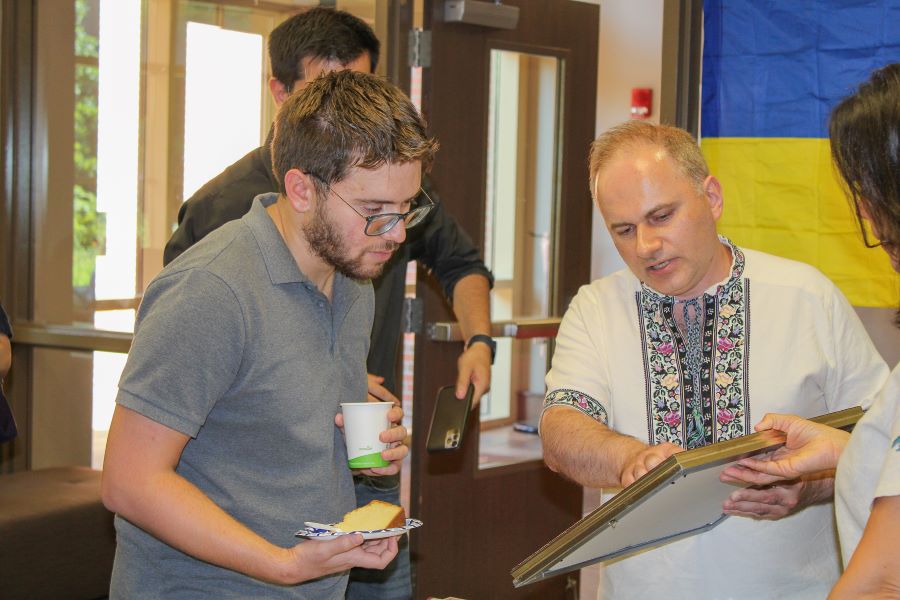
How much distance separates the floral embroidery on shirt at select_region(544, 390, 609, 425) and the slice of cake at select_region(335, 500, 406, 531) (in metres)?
0.52

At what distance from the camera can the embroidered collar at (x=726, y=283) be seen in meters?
2.00

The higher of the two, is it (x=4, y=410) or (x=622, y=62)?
(x=622, y=62)

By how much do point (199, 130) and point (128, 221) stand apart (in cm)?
45

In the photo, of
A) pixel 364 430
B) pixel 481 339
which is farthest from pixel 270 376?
pixel 481 339

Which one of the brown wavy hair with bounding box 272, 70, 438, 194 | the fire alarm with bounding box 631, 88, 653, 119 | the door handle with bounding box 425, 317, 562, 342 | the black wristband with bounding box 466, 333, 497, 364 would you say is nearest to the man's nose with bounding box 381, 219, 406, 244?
the brown wavy hair with bounding box 272, 70, 438, 194

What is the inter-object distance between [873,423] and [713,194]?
82cm

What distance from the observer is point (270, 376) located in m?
1.58

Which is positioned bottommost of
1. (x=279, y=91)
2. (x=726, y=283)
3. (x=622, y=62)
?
(x=726, y=283)

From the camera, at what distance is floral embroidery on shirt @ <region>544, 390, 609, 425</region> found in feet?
6.45

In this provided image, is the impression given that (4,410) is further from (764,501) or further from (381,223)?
(764,501)

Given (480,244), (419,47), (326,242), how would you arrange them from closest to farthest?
(326,242)
(419,47)
(480,244)

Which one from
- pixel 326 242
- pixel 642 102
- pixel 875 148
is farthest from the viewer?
pixel 642 102

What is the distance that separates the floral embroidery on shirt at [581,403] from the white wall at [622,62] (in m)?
5.40

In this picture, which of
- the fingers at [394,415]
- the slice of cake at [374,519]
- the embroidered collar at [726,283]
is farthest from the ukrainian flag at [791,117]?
the slice of cake at [374,519]
